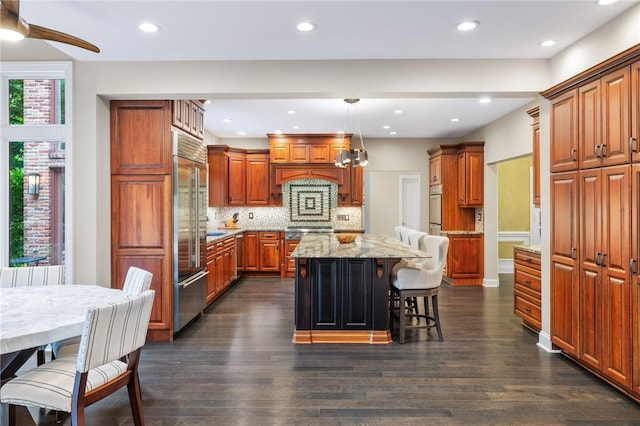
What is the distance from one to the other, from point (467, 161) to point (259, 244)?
4078 mm

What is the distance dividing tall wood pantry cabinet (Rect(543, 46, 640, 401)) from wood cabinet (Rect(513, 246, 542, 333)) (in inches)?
18.3

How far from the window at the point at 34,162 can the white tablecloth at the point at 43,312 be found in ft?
4.22

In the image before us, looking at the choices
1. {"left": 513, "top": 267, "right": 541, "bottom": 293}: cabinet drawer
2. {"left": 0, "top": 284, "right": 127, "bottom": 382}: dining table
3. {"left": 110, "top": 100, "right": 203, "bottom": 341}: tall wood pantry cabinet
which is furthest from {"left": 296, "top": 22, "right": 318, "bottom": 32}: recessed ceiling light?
{"left": 513, "top": 267, "right": 541, "bottom": 293}: cabinet drawer

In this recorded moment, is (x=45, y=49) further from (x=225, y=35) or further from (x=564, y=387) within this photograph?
(x=564, y=387)

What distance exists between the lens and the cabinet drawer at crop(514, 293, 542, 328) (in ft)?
13.0

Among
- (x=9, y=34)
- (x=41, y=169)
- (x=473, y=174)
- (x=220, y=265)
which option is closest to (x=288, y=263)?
(x=220, y=265)

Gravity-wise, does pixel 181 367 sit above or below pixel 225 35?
below

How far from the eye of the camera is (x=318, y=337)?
3889mm

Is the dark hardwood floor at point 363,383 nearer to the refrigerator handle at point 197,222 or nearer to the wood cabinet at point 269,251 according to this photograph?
the refrigerator handle at point 197,222

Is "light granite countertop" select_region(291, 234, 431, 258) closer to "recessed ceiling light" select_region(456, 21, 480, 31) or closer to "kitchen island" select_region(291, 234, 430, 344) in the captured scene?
"kitchen island" select_region(291, 234, 430, 344)

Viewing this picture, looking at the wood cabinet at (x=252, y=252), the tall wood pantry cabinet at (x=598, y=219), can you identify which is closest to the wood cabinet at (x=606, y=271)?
the tall wood pantry cabinet at (x=598, y=219)

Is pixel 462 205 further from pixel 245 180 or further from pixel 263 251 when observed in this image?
pixel 245 180

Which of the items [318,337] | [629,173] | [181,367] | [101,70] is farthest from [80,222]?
[629,173]

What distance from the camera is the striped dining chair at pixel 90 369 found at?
1.87m
